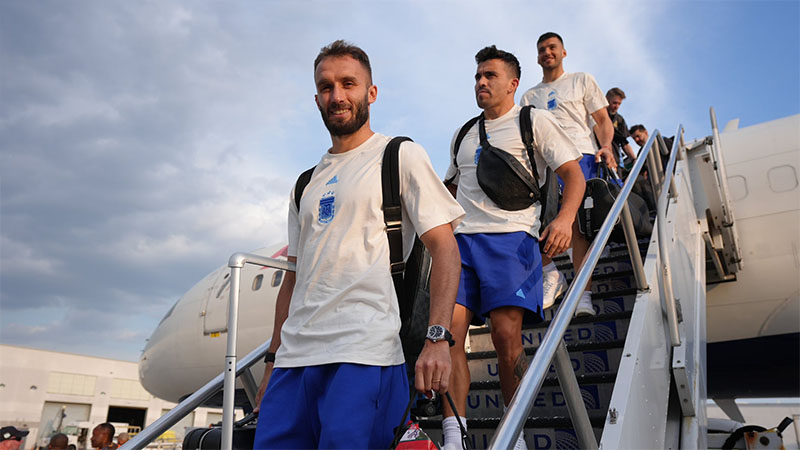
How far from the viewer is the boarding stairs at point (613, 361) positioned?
5.93ft

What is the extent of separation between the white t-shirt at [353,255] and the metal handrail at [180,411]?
0.59 meters

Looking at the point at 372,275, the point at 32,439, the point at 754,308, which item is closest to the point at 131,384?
the point at 32,439

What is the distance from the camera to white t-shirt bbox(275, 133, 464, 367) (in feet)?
5.15

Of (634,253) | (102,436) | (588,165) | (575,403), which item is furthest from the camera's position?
(102,436)

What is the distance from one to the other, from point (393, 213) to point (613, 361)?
1874mm

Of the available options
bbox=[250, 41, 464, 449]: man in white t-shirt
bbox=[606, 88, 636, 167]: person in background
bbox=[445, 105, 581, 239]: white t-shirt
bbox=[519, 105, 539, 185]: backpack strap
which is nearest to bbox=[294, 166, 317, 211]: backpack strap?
bbox=[250, 41, 464, 449]: man in white t-shirt

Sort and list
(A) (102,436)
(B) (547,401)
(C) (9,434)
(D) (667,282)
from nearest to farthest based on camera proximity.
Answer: (B) (547,401) → (D) (667,282) → (C) (9,434) → (A) (102,436)

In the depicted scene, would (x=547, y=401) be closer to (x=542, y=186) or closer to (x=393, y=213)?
(x=542, y=186)

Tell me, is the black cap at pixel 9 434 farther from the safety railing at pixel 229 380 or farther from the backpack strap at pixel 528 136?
the backpack strap at pixel 528 136

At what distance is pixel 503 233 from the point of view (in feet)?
8.75

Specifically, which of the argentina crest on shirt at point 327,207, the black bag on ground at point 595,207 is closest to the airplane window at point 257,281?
the black bag on ground at point 595,207

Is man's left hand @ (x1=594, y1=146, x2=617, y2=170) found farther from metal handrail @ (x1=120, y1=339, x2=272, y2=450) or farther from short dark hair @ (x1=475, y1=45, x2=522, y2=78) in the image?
metal handrail @ (x1=120, y1=339, x2=272, y2=450)

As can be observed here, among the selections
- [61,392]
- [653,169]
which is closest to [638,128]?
[653,169]

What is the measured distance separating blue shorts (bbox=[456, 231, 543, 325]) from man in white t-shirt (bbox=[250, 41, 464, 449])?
32.0 inches
